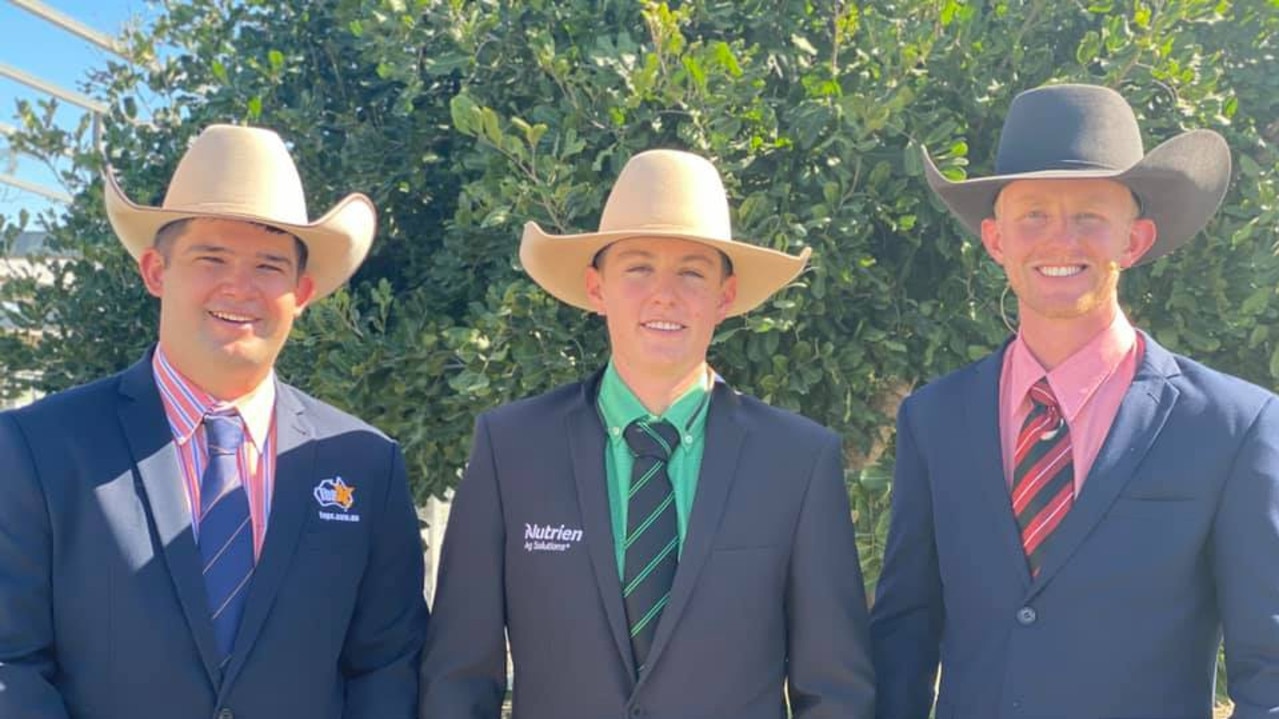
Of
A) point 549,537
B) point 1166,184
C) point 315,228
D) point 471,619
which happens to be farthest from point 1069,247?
point 315,228

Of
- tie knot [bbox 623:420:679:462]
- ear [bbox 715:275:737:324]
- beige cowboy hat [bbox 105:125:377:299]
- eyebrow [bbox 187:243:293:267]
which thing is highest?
beige cowboy hat [bbox 105:125:377:299]

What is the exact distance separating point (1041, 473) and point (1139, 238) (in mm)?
639

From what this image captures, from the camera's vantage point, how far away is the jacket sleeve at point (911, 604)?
301 centimetres

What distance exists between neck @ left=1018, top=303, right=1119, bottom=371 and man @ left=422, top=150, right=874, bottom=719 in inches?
21.1

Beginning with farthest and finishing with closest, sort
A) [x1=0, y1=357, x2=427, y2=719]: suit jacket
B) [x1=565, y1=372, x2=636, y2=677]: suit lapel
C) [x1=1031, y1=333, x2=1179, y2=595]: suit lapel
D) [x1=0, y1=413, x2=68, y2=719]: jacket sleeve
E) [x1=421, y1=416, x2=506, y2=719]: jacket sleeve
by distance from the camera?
[x1=421, y1=416, x2=506, y2=719]: jacket sleeve, [x1=565, y1=372, x2=636, y2=677]: suit lapel, [x1=1031, y1=333, x2=1179, y2=595]: suit lapel, [x1=0, y1=357, x2=427, y2=719]: suit jacket, [x1=0, y1=413, x2=68, y2=719]: jacket sleeve

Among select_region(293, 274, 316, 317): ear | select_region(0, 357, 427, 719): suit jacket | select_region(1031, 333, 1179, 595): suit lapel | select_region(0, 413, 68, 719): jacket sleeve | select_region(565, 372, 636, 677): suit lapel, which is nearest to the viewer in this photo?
select_region(0, 413, 68, 719): jacket sleeve

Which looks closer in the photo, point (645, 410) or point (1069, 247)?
point (1069, 247)

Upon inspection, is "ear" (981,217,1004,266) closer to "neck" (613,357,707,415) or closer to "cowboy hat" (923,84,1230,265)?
"cowboy hat" (923,84,1230,265)

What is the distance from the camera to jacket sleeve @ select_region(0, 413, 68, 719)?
8.09ft

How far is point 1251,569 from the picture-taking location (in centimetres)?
254

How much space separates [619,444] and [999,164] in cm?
115

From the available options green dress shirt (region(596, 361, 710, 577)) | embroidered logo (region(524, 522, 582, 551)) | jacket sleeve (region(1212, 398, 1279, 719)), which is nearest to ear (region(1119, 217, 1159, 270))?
jacket sleeve (region(1212, 398, 1279, 719))

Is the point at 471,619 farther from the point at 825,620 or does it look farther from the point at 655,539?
the point at 825,620

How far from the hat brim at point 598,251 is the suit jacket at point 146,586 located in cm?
77
